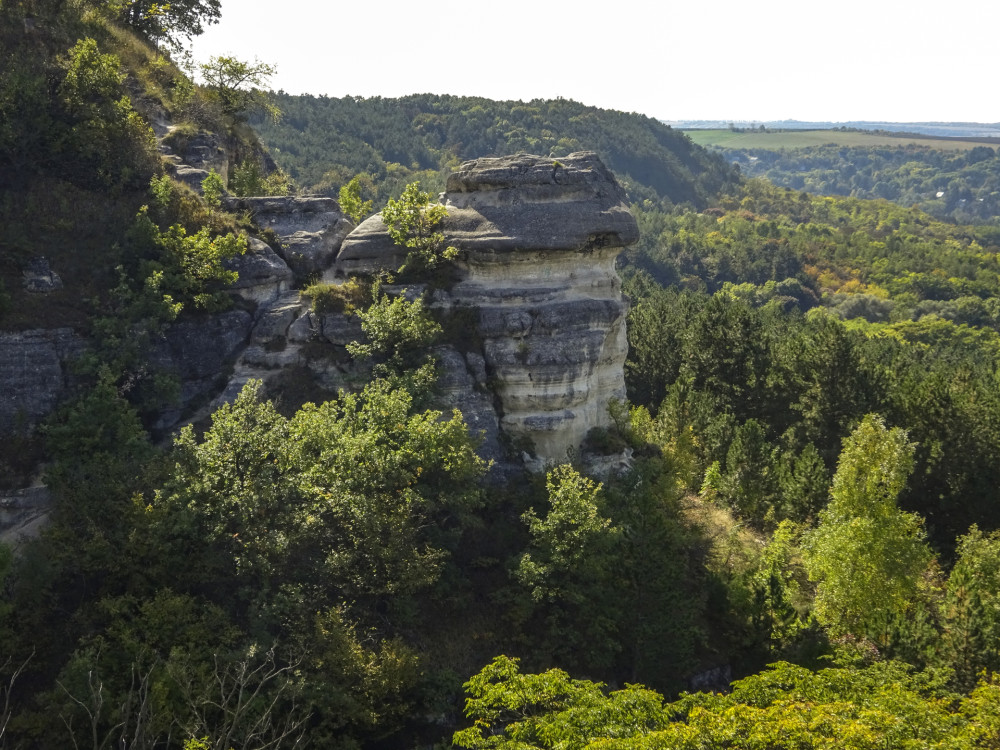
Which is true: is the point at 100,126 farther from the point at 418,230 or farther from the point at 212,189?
the point at 418,230

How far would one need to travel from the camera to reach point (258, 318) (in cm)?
3438

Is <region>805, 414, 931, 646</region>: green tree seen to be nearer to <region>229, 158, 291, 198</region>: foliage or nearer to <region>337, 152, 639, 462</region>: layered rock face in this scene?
<region>337, 152, 639, 462</region>: layered rock face

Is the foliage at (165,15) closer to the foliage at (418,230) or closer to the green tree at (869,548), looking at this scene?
the foliage at (418,230)

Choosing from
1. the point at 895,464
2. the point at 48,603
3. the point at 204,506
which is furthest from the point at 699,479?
the point at 48,603

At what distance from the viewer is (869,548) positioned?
1115 inches

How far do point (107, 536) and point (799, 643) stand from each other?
2460 cm

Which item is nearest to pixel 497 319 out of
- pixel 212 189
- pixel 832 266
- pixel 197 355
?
pixel 197 355

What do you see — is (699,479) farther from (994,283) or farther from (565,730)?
(994,283)

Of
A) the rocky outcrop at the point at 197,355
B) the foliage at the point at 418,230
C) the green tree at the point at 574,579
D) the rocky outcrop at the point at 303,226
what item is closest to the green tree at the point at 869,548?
the green tree at the point at 574,579

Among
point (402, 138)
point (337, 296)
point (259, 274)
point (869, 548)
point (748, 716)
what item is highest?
point (402, 138)

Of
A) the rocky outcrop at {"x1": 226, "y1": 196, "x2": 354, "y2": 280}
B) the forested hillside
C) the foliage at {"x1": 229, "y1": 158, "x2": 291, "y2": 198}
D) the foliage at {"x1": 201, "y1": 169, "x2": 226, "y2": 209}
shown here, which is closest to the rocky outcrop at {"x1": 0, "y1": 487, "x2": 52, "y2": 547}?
the forested hillside

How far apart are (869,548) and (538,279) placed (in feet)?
56.8

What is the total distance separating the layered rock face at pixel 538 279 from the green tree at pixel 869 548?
11.4 m

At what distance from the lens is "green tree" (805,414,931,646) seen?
28.2 metres
